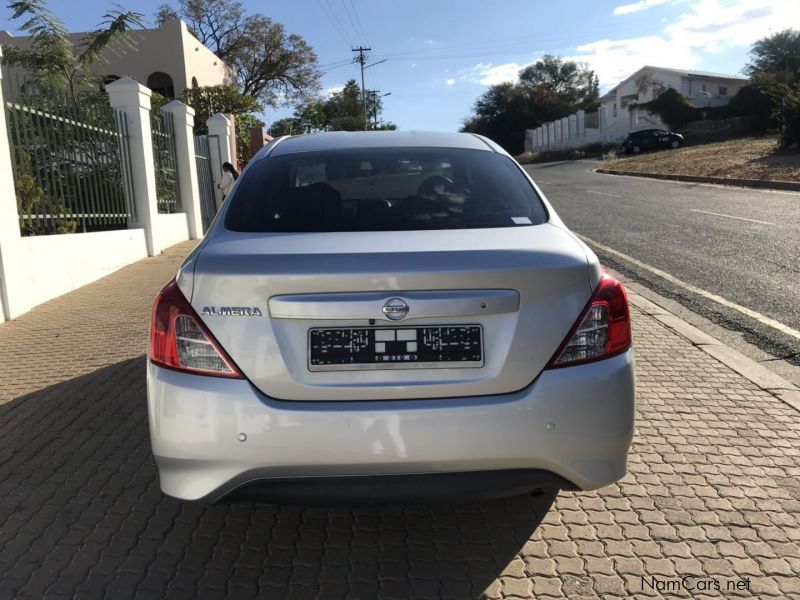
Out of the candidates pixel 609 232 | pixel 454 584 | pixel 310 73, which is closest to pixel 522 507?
pixel 454 584

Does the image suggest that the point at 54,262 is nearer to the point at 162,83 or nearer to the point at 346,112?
the point at 162,83

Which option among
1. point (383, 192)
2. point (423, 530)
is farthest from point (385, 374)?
point (383, 192)

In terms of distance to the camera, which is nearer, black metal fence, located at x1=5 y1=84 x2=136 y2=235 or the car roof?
the car roof

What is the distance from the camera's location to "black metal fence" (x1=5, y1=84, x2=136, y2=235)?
25.9 feet

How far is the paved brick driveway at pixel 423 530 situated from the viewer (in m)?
2.67

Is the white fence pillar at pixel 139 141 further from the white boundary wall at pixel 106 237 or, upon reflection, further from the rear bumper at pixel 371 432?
the rear bumper at pixel 371 432

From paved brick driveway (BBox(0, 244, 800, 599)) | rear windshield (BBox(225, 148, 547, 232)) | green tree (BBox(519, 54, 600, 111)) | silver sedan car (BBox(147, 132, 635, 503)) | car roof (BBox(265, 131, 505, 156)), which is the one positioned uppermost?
green tree (BBox(519, 54, 600, 111))

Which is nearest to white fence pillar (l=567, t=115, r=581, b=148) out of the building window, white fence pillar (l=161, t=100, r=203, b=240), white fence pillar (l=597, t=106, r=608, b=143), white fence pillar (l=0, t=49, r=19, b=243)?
white fence pillar (l=597, t=106, r=608, b=143)

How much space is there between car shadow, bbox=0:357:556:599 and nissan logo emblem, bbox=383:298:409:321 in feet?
2.76

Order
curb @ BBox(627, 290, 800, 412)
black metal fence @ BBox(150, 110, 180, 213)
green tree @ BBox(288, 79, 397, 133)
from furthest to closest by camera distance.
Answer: green tree @ BBox(288, 79, 397, 133)
black metal fence @ BBox(150, 110, 180, 213)
curb @ BBox(627, 290, 800, 412)

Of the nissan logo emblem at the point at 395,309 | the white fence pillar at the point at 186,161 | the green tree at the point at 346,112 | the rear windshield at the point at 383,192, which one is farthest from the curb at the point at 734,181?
the green tree at the point at 346,112

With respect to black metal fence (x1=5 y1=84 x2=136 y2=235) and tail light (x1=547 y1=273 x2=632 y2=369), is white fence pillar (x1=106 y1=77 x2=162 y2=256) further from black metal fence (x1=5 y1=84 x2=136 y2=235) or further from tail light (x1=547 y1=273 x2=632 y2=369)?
tail light (x1=547 y1=273 x2=632 y2=369)

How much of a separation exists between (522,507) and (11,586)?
6.92ft

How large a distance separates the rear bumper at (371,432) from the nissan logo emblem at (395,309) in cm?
30
